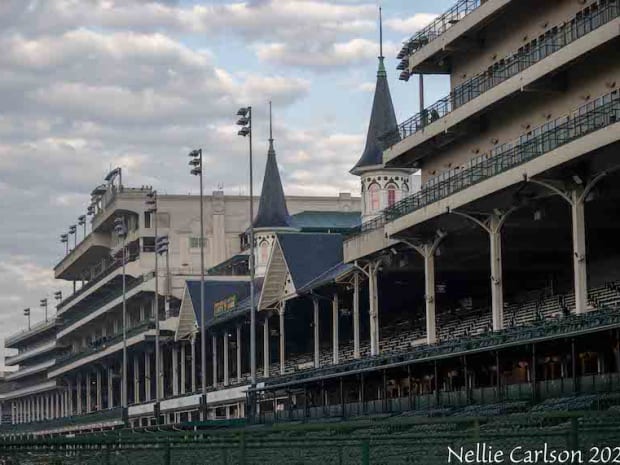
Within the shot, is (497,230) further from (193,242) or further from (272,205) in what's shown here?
(193,242)

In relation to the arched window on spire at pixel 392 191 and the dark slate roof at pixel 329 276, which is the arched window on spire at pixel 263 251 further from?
the dark slate roof at pixel 329 276

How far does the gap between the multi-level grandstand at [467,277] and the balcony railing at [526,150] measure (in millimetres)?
121

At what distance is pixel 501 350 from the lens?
60000 mm

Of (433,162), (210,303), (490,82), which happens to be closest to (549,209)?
(490,82)

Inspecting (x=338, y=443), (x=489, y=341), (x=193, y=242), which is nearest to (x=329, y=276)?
(x=489, y=341)

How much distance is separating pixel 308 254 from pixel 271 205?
3782 centimetres

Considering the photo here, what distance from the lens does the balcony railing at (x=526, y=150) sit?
50281mm

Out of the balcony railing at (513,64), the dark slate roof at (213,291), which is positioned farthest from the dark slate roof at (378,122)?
the balcony railing at (513,64)

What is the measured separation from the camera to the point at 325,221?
468 ft

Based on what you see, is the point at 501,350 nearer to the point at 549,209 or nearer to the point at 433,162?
the point at 549,209

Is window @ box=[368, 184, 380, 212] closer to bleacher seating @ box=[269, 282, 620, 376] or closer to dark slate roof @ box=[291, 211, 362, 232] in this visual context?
bleacher seating @ box=[269, 282, 620, 376]

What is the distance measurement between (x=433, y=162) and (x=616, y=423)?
5657 cm

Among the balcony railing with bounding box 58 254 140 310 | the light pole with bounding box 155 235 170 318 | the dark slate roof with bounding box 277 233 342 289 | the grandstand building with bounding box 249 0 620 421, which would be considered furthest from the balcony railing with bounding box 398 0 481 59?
the balcony railing with bounding box 58 254 140 310

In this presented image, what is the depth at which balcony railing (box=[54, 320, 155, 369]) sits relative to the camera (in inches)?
5370
